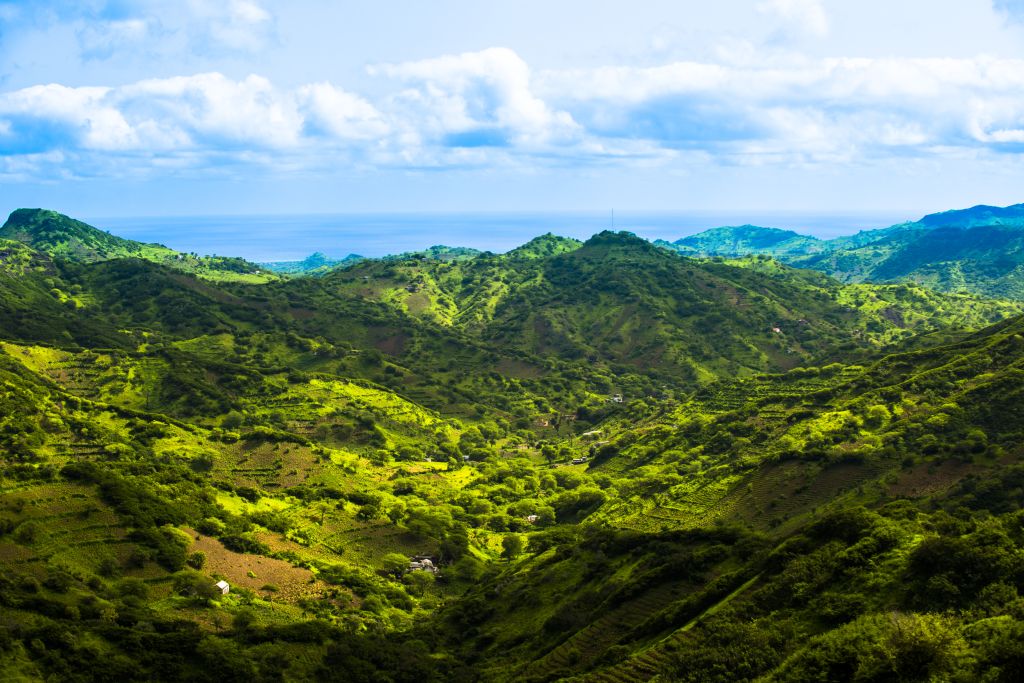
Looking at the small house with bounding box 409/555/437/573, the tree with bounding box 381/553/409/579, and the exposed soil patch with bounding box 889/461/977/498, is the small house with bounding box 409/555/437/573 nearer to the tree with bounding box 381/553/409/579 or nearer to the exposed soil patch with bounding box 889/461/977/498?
the tree with bounding box 381/553/409/579

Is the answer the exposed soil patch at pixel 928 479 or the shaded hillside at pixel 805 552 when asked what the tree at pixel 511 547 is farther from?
the exposed soil patch at pixel 928 479

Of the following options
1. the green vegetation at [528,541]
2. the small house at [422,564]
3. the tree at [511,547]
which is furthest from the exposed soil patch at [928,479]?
the small house at [422,564]

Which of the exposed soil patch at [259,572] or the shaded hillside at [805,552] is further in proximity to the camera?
the exposed soil patch at [259,572]

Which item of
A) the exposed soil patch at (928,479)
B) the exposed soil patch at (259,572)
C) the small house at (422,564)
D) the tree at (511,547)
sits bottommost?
the tree at (511,547)

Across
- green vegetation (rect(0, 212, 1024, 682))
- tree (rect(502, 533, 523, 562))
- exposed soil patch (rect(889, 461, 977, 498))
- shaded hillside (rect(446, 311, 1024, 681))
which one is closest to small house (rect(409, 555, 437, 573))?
green vegetation (rect(0, 212, 1024, 682))

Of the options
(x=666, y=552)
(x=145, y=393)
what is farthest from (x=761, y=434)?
(x=145, y=393)

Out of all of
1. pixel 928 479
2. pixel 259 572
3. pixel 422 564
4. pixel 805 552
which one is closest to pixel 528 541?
pixel 422 564

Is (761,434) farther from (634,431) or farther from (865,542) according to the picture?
(865,542)

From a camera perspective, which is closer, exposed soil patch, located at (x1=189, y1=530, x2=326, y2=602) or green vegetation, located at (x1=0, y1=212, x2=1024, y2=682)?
green vegetation, located at (x1=0, y1=212, x2=1024, y2=682)

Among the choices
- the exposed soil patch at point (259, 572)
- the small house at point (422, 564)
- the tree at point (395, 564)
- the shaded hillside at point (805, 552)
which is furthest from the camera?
the small house at point (422, 564)
